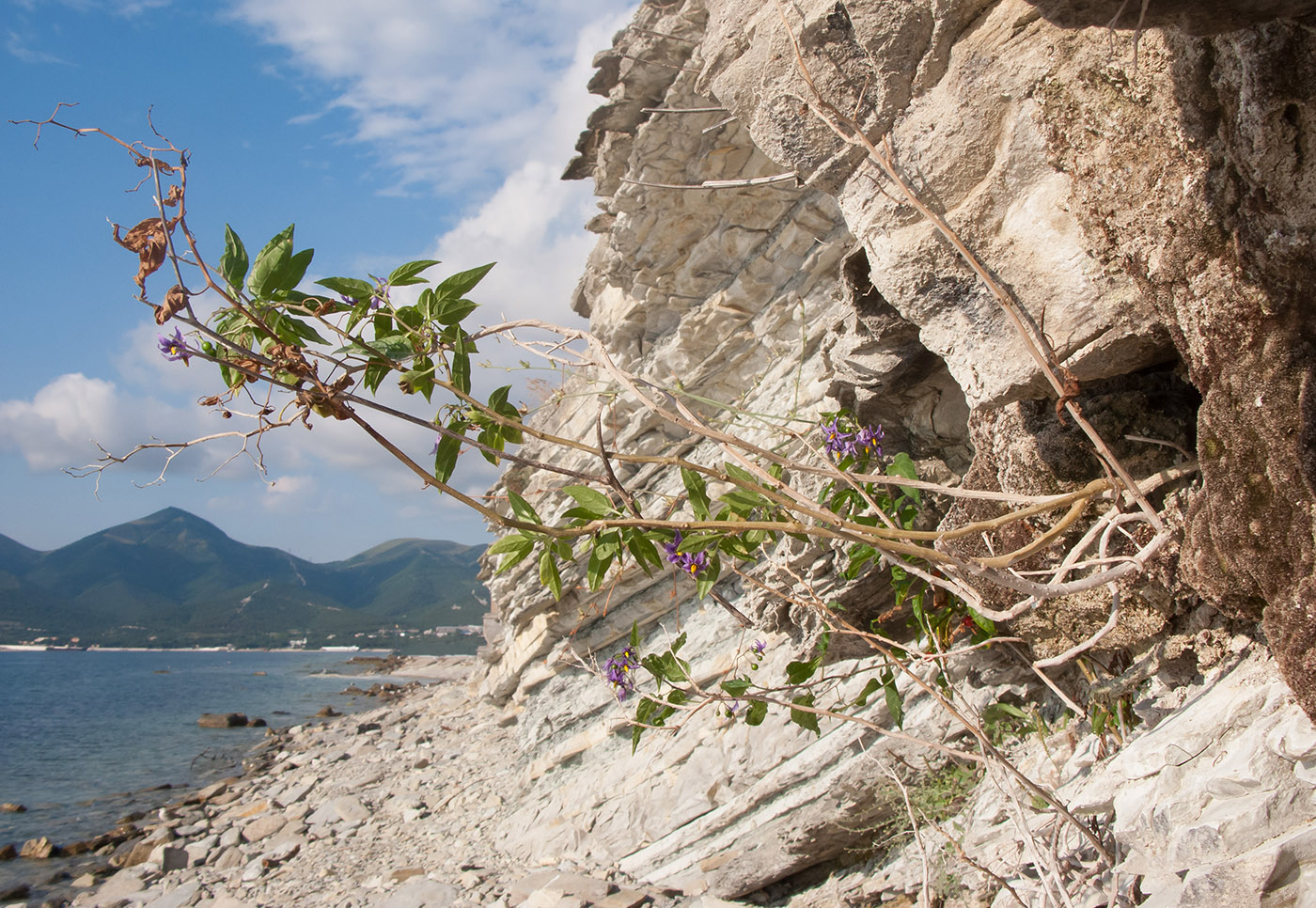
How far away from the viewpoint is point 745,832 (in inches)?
232

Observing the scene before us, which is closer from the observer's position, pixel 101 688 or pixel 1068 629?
pixel 1068 629

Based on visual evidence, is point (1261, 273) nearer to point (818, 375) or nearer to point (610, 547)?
point (610, 547)

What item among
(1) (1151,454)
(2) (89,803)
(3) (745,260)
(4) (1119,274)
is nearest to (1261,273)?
(4) (1119,274)

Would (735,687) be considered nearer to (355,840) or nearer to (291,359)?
(291,359)

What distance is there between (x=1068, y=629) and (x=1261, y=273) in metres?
2.26

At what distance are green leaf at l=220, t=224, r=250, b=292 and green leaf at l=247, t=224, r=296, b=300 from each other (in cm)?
3

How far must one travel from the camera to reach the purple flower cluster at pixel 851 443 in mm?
3613

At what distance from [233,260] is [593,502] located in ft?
3.52

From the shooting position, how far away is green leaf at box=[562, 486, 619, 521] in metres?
1.92

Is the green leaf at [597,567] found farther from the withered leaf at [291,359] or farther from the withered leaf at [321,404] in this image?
the withered leaf at [291,359]

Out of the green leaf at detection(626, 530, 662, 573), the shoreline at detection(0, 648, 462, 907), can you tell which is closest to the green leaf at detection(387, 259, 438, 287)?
the green leaf at detection(626, 530, 662, 573)

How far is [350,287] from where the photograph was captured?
1.89 m

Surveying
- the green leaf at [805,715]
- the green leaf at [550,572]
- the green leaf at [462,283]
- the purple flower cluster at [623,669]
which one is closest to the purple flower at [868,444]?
the green leaf at [805,715]

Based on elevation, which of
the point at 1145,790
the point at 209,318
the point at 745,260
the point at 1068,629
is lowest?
the point at 1145,790
